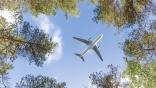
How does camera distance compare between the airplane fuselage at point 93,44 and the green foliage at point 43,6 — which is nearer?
the green foliage at point 43,6

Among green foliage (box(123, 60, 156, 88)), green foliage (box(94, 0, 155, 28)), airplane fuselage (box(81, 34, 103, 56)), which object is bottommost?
airplane fuselage (box(81, 34, 103, 56))

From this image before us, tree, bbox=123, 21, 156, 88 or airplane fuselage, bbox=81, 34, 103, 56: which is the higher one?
tree, bbox=123, 21, 156, 88

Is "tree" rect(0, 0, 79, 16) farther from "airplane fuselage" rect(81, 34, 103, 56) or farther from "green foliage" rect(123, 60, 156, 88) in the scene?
"airplane fuselage" rect(81, 34, 103, 56)

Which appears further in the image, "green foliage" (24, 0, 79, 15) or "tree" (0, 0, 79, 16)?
"green foliage" (24, 0, 79, 15)

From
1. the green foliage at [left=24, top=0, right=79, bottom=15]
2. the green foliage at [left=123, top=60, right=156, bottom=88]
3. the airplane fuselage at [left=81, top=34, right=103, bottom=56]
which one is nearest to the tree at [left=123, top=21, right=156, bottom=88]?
the green foliage at [left=123, top=60, right=156, bottom=88]

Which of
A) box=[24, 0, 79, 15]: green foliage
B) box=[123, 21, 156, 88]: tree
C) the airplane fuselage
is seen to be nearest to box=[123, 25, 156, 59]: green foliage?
box=[123, 21, 156, 88]: tree

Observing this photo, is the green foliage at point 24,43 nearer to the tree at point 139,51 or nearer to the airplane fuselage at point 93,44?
the tree at point 139,51

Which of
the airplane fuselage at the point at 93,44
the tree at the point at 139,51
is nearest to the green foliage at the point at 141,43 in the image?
the tree at the point at 139,51

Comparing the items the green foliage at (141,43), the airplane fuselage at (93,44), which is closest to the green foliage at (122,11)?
the green foliage at (141,43)

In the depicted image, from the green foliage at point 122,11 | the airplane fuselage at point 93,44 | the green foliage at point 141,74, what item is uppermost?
the green foliage at point 122,11

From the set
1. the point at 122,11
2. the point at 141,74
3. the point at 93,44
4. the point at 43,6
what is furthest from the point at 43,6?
the point at 93,44

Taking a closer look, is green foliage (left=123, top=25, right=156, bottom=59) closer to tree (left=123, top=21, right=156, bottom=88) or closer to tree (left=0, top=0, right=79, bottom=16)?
tree (left=123, top=21, right=156, bottom=88)

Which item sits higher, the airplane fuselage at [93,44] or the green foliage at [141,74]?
the green foliage at [141,74]

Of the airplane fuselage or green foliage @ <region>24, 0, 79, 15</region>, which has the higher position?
green foliage @ <region>24, 0, 79, 15</region>
